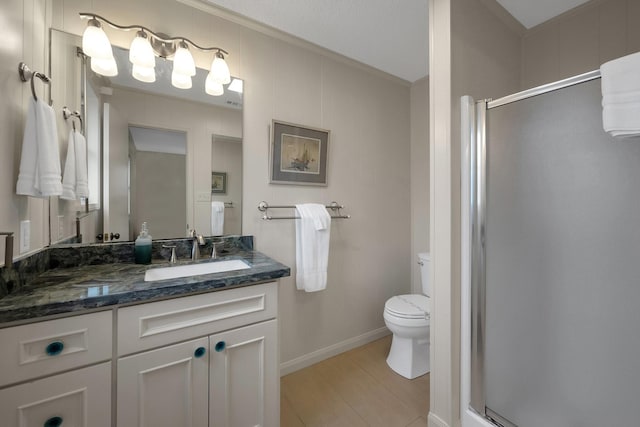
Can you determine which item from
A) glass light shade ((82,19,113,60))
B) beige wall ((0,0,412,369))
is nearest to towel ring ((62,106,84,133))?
beige wall ((0,0,412,369))

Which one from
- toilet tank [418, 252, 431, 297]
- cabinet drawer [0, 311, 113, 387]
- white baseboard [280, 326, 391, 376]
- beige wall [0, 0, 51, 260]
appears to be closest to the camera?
cabinet drawer [0, 311, 113, 387]

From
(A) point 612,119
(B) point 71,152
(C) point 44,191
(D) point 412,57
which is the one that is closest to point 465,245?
(A) point 612,119

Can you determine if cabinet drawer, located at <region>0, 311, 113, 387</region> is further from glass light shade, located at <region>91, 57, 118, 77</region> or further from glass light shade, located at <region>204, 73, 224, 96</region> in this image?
glass light shade, located at <region>204, 73, 224, 96</region>

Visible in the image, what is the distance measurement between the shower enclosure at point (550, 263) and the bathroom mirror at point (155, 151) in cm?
142

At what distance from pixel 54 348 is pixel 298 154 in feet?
5.04

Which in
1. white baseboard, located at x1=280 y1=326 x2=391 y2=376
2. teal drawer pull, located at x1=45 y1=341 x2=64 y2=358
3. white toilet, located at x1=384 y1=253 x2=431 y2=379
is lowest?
white baseboard, located at x1=280 y1=326 x2=391 y2=376

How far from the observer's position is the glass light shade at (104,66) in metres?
1.26

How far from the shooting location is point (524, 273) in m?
1.14

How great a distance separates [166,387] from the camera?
957 millimetres

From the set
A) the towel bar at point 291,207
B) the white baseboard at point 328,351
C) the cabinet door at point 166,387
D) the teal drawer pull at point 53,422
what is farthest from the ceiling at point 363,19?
the white baseboard at point 328,351

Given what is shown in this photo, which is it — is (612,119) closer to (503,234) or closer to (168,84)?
(503,234)

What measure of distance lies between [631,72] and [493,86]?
2.76 ft

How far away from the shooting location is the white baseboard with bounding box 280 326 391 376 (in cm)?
185

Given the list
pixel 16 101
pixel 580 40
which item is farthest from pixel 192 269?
pixel 580 40
